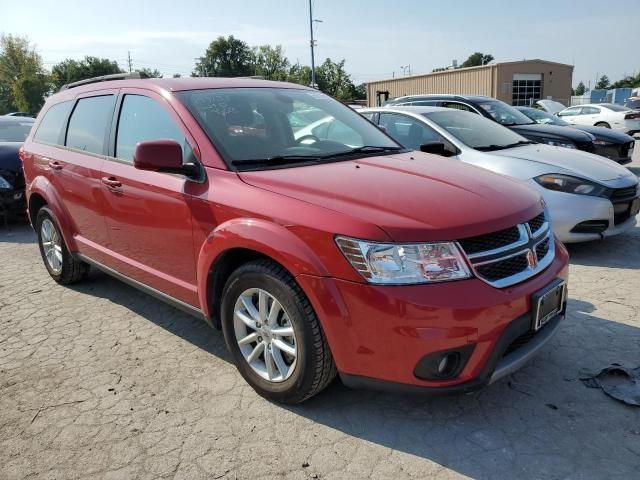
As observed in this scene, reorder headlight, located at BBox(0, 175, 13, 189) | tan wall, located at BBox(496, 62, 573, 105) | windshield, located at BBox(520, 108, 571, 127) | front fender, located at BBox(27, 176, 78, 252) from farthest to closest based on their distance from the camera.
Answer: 1. tan wall, located at BBox(496, 62, 573, 105)
2. windshield, located at BBox(520, 108, 571, 127)
3. headlight, located at BBox(0, 175, 13, 189)
4. front fender, located at BBox(27, 176, 78, 252)

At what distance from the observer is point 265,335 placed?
2.77 m

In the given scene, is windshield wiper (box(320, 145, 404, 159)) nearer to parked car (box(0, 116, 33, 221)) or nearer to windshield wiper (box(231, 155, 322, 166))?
windshield wiper (box(231, 155, 322, 166))

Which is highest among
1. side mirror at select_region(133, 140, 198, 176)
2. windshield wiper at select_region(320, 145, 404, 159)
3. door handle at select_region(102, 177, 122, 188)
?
side mirror at select_region(133, 140, 198, 176)

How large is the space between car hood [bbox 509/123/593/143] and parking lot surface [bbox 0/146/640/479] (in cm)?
469

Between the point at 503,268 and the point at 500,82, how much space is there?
38.5 metres

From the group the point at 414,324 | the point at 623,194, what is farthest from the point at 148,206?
the point at 623,194

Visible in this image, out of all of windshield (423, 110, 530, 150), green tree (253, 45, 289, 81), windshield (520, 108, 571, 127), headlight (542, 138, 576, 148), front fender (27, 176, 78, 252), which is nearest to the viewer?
front fender (27, 176, 78, 252)

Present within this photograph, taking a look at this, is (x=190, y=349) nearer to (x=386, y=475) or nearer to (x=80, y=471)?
(x=80, y=471)

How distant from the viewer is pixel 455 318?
2232 millimetres

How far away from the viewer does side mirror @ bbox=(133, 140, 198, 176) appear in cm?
282

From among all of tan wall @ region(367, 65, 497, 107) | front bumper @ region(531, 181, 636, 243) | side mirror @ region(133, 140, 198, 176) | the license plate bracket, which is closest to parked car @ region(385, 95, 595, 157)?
front bumper @ region(531, 181, 636, 243)

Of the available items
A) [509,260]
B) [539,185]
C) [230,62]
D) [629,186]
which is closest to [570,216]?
[539,185]

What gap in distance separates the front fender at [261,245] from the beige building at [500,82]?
3466cm

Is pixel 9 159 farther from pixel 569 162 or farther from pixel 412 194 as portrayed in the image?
pixel 569 162
